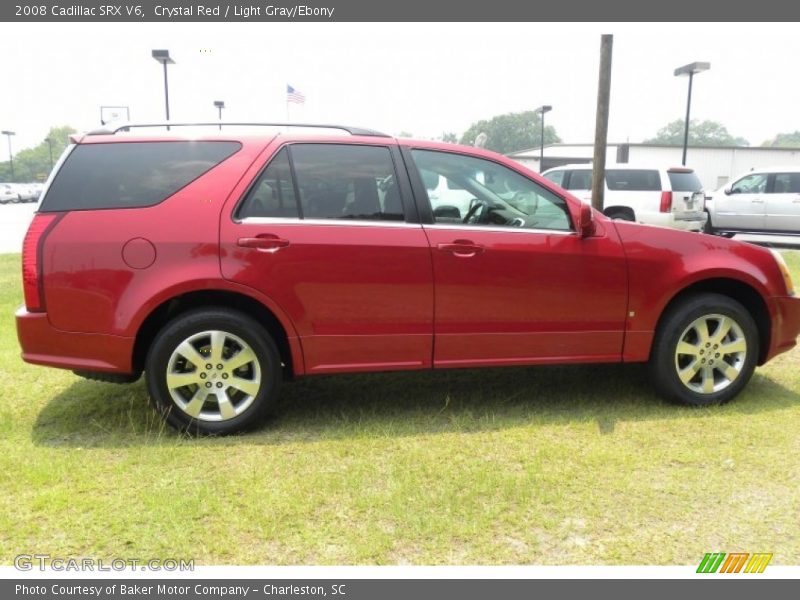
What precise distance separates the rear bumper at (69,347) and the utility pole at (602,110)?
589cm

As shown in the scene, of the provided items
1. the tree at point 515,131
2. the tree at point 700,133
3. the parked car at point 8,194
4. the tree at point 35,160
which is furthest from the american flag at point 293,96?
the tree at point 700,133

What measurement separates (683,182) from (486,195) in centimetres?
1104

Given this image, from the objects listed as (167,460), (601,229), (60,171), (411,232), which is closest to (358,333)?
(411,232)

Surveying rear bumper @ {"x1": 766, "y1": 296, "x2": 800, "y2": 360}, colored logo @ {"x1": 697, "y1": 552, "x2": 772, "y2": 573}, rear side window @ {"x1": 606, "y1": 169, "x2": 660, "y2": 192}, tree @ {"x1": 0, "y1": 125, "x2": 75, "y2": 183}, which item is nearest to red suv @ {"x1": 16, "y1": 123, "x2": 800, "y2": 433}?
rear bumper @ {"x1": 766, "y1": 296, "x2": 800, "y2": 360}

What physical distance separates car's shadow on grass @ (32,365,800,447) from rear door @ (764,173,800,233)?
1098 centimetres

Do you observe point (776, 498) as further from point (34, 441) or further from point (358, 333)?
point (34, 441)

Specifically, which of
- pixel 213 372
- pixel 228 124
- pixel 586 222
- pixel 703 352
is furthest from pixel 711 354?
pixel 228 124

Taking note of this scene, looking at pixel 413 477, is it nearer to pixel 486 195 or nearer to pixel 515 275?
pixel 515 275

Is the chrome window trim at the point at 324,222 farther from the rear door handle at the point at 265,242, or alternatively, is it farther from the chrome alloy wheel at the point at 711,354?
the chrome alloy wheel at the point at 711,354

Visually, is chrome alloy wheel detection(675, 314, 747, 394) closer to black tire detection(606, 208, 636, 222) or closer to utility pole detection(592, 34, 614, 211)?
utility pole detection(592, 34, 614, 211)

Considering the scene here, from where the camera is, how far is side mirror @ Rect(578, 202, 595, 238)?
12.5ft

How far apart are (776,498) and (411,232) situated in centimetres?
226

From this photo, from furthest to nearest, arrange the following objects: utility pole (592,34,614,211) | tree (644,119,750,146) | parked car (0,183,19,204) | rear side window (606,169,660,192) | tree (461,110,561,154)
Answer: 1. tree (644,119,750,146)
2. tree (461,110,561,154)
3. parked car (0,183,19,204)
4. rear side window (606,169,660,192)
5. utility pole (592,34,614,211)

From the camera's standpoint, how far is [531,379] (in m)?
4.75
